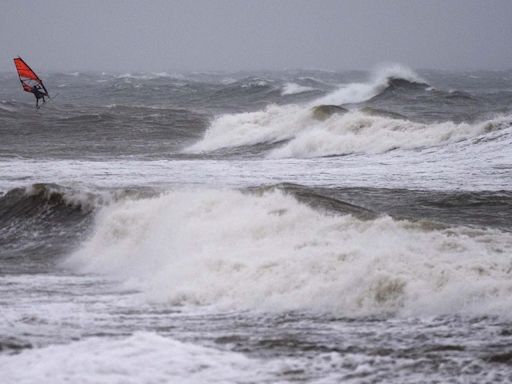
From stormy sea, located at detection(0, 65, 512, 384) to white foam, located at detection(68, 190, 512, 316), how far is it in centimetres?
3

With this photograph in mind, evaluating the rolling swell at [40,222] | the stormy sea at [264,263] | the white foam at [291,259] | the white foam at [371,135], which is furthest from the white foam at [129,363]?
the white foam at [371,135]

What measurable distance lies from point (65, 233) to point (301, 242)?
469cm

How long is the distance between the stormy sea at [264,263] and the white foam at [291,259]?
28 millimetres

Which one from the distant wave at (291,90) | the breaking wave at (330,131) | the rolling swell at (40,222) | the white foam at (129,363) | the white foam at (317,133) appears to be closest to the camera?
the white foam at (129,363)

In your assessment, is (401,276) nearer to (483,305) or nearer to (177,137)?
(483,305)

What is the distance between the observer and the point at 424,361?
5785 mm

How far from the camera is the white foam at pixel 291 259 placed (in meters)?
7.42

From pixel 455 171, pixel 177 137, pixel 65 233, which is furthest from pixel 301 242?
pixel 177 137

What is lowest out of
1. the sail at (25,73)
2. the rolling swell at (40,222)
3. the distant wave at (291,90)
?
the rolling swell at (40,222)

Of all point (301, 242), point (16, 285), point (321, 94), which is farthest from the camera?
point (321, 94)

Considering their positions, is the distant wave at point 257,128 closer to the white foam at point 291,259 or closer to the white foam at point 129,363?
A: the white foam at point 291,259

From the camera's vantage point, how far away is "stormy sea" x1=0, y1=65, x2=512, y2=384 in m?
5.89

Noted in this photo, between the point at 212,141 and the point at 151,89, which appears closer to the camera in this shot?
the point at 212,141

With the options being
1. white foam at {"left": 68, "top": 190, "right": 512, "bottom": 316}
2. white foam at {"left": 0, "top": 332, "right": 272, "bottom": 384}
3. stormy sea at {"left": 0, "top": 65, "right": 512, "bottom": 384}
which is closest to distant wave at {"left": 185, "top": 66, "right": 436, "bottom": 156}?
stormy sea at {"left": 0, "top": 65, "right": 512, "bottom": 384}
